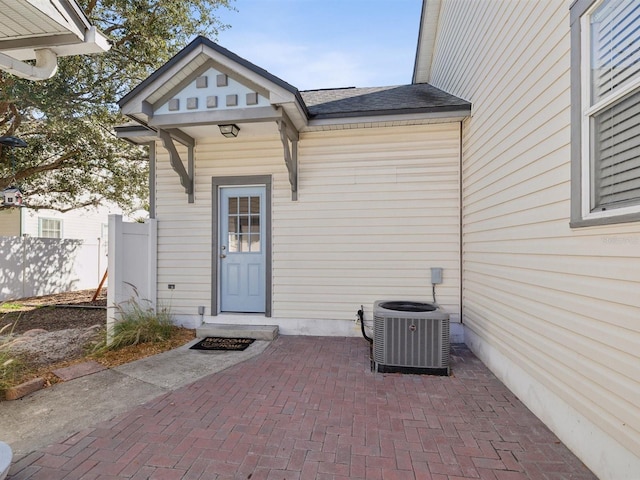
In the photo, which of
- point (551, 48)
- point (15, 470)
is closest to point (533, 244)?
point (551, 48)

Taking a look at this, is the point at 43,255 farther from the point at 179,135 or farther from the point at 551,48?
the point at 551,48

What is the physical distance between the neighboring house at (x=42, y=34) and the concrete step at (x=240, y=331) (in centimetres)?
364

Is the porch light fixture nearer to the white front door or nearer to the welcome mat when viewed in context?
the white front door

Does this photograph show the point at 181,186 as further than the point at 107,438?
Yes

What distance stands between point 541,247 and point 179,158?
480 cm

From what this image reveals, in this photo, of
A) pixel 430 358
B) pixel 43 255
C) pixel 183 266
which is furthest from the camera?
pixel 43 255

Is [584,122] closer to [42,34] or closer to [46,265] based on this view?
[42,34]

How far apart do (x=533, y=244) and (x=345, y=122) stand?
2.99 metres

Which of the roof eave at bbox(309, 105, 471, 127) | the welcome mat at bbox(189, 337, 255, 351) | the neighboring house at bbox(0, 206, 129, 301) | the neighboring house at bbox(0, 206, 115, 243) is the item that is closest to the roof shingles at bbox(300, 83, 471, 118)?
the roof eave at bbox(309, 105, 471, 127)

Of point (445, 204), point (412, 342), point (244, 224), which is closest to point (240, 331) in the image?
point (244, 224)

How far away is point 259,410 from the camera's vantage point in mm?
2764

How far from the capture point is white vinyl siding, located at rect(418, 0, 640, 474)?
1849 millimetres

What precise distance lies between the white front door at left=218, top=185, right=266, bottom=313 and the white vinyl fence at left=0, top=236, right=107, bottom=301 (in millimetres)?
7163

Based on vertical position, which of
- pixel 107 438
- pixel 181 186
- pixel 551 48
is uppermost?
pixel 551 48
